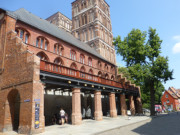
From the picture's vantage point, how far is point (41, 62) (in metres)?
11.3

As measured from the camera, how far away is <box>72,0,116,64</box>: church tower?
4424cm

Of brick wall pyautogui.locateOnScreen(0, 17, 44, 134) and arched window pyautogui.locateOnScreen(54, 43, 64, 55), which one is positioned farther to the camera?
arched window pyautogui.locateOnScreen(54, 43, 64, 55)

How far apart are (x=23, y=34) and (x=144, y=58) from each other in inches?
776

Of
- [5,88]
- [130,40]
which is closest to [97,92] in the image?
[5,88]

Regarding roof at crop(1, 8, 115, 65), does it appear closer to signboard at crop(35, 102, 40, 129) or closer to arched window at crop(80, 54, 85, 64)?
arched window at crop(80, 54, 85, 64)

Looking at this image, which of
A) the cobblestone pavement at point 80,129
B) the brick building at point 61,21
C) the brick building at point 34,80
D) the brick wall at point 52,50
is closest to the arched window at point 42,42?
the brick building at point 34,80

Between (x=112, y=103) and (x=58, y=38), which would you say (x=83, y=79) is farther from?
(x=58, y=38)

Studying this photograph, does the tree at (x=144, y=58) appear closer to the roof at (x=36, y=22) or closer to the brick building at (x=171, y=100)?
the roof at (x=36, y=22)

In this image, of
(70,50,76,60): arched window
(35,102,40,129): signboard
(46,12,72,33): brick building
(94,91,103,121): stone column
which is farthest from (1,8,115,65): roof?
(46,12,72,33): brick building

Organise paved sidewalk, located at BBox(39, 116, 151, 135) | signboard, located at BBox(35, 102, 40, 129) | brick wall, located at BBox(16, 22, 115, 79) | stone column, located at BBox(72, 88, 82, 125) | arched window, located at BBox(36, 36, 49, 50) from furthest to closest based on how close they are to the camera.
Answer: arched window, located at BBox(36, 36, 49, 50) < brick wall, located at BBox(16, 22, 115, 79) < stone column, located at BBox(72, 88, 82, 125) < signboard, located at BBox(35, 102, 40, 129) < paved sidewalk, located at BBox(39, 116, 151, 135)

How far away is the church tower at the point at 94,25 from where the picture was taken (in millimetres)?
44241

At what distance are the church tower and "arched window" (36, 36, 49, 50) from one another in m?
23.2

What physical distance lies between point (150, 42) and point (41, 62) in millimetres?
21263

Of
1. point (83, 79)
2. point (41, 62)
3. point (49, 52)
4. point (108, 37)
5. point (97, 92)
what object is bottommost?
point (97, 92)
